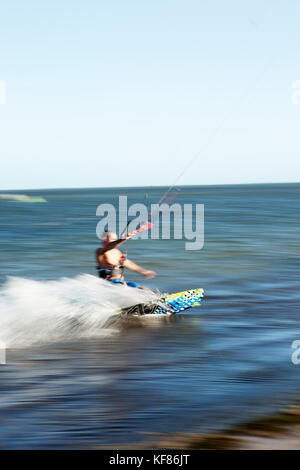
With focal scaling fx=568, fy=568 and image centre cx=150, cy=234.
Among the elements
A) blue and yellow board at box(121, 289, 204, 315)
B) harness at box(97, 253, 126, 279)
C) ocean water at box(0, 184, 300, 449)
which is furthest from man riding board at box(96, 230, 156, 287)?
blue and yellow board at box(121, 289, 204, 315)

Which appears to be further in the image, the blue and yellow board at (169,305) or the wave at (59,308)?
the blue and yellow board at (169,305)

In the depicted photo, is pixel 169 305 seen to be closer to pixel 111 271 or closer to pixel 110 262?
pixel 111 271

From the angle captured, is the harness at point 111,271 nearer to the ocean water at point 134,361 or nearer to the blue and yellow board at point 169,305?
the ocean water at point 134,361

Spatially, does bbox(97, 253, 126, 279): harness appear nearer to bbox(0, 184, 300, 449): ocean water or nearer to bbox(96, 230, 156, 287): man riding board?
bbox(96, 230, 156, 287): man riding board

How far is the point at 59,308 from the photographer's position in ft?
Answer: 35.2

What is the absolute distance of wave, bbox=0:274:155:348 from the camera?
32.9 ft

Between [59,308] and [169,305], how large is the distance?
2562mm

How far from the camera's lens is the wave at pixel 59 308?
395 inches

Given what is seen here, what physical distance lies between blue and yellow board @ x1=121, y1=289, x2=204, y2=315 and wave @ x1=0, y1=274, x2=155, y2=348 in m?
0.15

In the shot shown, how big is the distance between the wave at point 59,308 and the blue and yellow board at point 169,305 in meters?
0.15

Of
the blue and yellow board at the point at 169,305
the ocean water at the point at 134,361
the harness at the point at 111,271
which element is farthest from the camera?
the harness at the point at 111,271

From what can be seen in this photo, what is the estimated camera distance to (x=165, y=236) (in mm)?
33500

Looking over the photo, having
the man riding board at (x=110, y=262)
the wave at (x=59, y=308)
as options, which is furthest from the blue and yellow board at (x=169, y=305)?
the man riding board at (x=110, y=262)

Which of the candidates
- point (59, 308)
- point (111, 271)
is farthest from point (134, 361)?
point (111, 271)
